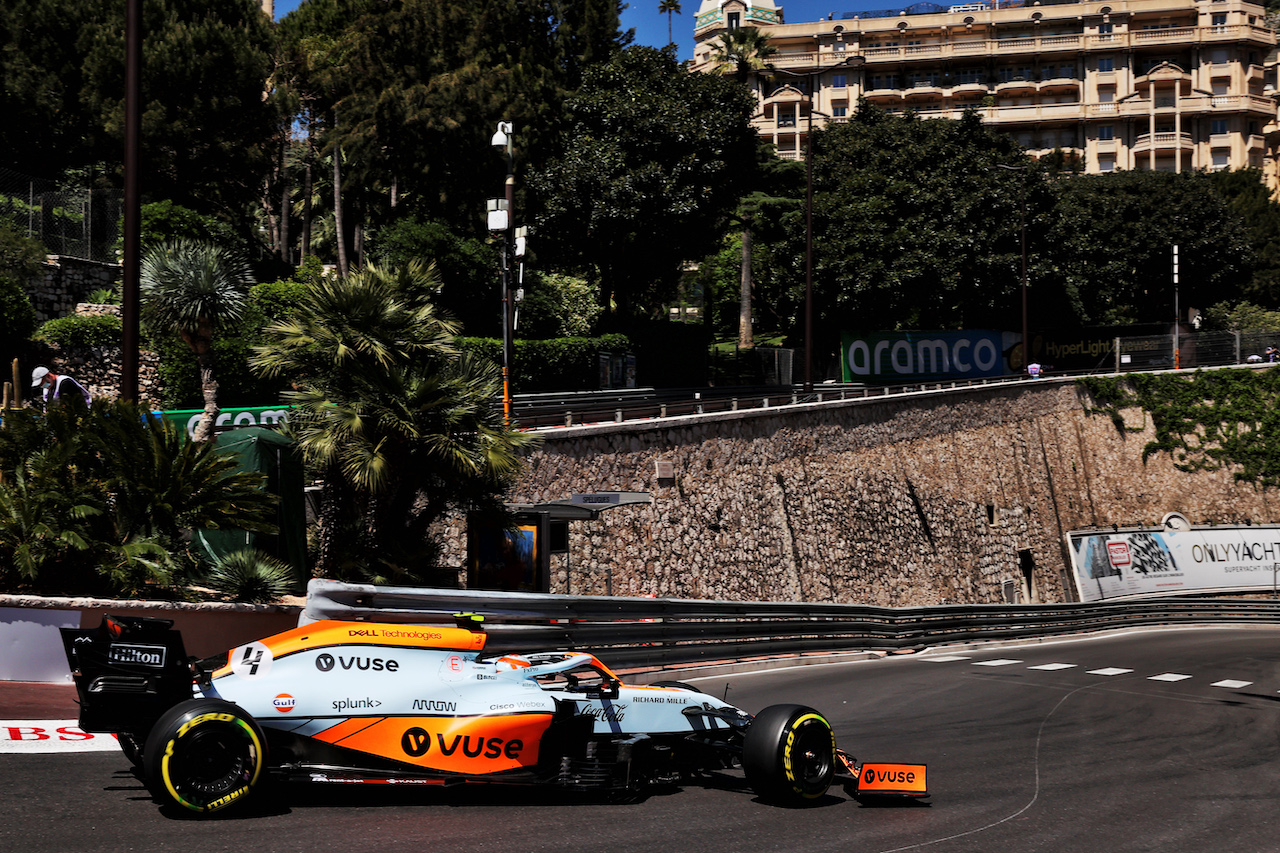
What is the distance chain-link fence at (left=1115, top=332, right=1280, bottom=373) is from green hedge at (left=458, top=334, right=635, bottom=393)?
27.1m

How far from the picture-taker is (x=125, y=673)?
24.4 ft

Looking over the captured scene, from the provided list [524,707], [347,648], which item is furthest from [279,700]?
[524,707]

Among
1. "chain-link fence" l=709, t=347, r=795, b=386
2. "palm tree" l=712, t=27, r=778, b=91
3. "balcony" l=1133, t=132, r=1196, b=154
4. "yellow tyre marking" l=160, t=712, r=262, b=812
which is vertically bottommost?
"yellow tyre marking" l=160, t=712, r=262, b=812

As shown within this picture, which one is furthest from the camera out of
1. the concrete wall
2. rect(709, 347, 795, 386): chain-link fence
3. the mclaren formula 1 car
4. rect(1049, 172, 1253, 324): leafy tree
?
rect(1049, 172, 1253, 324): leafy tree

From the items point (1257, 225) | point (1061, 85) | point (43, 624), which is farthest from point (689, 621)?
point (1061, 85)

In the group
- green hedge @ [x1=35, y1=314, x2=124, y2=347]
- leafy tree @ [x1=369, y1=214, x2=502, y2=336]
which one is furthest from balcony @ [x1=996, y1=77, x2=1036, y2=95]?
green hedge @ [x1=35, y1=314, x2=124, y2=347]

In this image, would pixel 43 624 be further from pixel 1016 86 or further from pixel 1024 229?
pixel 1016 86

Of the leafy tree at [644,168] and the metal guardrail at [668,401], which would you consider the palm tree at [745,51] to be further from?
the metal guardrail at [668,401]

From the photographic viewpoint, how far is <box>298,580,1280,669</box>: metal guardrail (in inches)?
384

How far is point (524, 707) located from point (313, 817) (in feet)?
5.74

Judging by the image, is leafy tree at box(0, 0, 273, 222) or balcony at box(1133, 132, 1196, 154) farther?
balcony at box(1133, 132, 1196, 154)

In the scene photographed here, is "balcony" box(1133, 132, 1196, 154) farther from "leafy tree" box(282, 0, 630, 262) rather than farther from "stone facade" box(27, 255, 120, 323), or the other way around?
"stone facade" box(27, 255, 120, 323)

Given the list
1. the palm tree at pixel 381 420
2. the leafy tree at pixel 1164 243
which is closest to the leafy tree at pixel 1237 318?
the leafy tree at pixel 1164 243

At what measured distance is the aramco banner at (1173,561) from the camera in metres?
39.4
